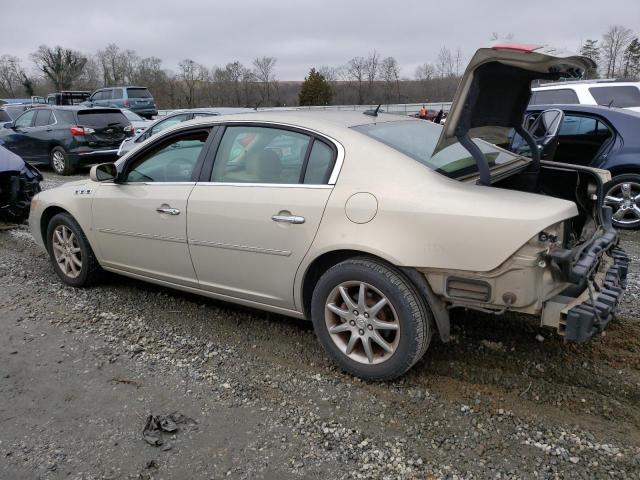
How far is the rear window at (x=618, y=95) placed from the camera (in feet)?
29.3

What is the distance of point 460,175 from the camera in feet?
10.2

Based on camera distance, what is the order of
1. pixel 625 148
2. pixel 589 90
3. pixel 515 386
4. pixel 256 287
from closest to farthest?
pixel 515 386 → pixel 256 287 → pixel 625 148 → pixel 589 90

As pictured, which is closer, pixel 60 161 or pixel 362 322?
pixel 362 322

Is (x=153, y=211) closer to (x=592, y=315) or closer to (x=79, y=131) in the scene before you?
(x=592, y=315)

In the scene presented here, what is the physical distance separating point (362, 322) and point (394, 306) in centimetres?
25

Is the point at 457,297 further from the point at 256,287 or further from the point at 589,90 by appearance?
the point at 589,90

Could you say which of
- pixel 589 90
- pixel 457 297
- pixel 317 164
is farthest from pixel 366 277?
pixel 589 90

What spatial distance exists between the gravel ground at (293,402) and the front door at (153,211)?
18.3 inches

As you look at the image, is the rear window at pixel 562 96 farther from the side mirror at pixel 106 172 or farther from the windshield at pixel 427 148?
the side mirror at pixel 106 172

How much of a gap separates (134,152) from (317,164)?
5.76 ft

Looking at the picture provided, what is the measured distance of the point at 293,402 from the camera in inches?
117

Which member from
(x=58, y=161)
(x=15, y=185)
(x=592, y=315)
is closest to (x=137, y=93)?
(x=58, y=161)

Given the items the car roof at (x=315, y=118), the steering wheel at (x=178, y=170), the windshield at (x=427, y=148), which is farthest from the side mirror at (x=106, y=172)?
the windshield at (x=427, y=148)

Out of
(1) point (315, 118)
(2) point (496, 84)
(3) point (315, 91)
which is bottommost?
(1) point (315, 118)
